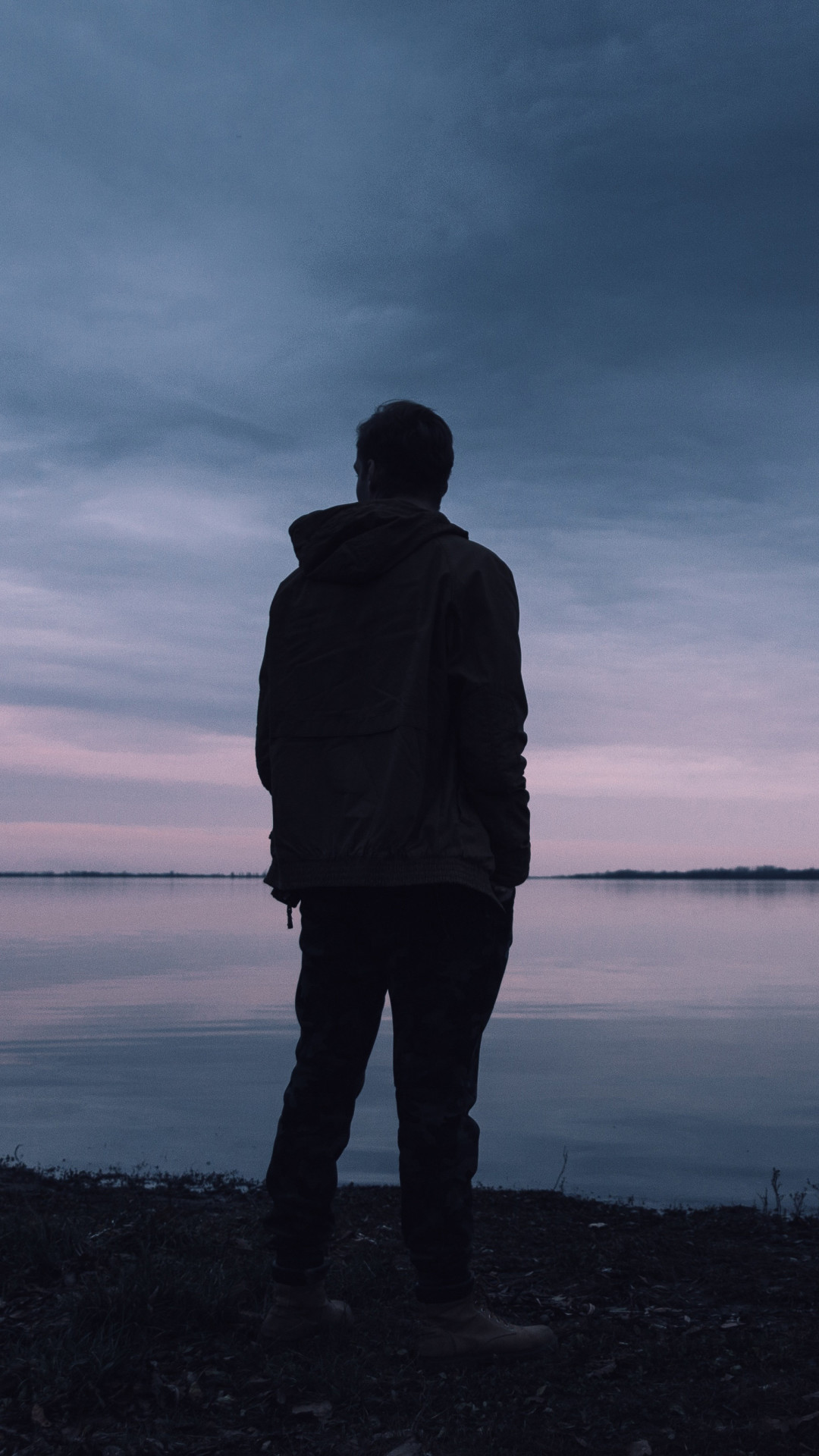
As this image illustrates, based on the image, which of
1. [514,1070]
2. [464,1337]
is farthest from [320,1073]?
[514,1070]

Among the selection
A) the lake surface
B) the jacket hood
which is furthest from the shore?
the lake surface

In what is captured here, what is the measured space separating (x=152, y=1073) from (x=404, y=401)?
10483 mm

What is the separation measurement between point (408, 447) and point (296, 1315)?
286 cm

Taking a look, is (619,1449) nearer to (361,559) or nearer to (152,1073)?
(361,559)

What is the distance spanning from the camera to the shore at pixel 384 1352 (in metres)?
2.98

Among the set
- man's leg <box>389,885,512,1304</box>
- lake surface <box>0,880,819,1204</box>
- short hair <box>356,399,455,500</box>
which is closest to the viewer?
man's leg <box>389,885,512,1304</box>

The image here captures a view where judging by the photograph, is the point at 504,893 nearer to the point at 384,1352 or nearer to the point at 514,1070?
the point at 384,1352

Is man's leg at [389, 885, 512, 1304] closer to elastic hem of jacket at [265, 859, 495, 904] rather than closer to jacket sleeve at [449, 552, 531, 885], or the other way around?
elastic hem of jacket at [265, 859, 495, 904]

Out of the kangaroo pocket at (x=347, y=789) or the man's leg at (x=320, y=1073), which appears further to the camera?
the man's leg at (x=320, y=1073)

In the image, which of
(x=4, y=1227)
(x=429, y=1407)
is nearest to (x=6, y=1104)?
(x=4, y=1227)

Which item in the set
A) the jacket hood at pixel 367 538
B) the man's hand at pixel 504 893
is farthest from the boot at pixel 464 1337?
the jacket hood at pixel 367 538

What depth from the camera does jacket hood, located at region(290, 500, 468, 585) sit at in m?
3.46

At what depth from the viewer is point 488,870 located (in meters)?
3.36

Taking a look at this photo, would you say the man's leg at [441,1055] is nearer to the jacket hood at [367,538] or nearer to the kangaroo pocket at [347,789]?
the kangaroo pocket at [347,789]
